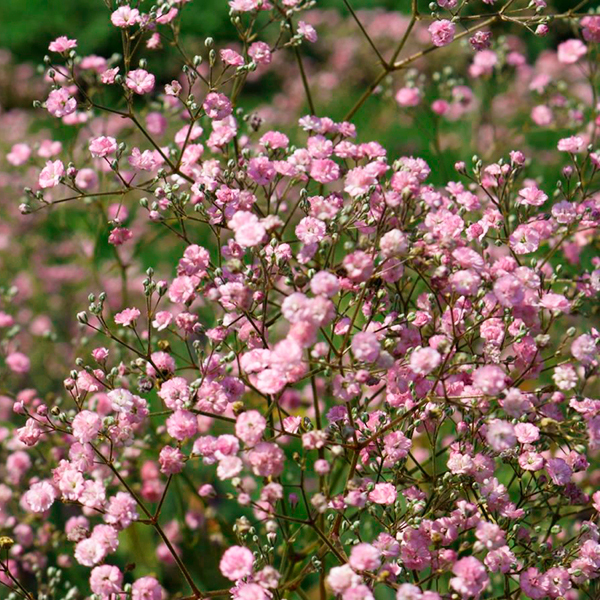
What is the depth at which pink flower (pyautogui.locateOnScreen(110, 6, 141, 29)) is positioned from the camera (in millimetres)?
2206

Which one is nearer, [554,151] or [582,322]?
[582,322]

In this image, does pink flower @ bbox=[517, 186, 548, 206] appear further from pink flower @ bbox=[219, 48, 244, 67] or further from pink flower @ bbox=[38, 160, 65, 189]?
pink flower @ bbox=[38, 160, 65, 189]

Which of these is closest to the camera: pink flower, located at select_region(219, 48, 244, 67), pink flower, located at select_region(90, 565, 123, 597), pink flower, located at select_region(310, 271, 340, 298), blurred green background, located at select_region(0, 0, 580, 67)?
pink flower, located at select_region(310, 271, 340, 298)

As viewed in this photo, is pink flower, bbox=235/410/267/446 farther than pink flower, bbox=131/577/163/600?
No

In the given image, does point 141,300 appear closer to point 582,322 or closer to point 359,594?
point 582,322

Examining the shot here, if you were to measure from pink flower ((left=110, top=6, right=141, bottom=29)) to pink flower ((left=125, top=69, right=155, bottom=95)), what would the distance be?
130 millimetres

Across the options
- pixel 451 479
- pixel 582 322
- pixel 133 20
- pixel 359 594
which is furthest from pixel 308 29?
pixel 582 322

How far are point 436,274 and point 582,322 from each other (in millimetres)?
2571

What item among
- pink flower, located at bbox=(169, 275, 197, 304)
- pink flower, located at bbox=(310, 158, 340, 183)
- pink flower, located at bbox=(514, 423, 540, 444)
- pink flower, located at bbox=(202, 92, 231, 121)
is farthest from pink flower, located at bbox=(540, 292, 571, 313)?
pink flower, located at bbox=(202, 92, 231, 121)

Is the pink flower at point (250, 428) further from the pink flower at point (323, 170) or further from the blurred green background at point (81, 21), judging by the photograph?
the blurred green background at point (81, 21)

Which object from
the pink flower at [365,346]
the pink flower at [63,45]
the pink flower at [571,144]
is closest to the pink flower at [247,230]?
the pink flower at [365,346]

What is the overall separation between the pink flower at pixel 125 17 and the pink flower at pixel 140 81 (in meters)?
0.13

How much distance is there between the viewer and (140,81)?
7.25 feet

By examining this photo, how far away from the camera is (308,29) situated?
2432 millimetres
